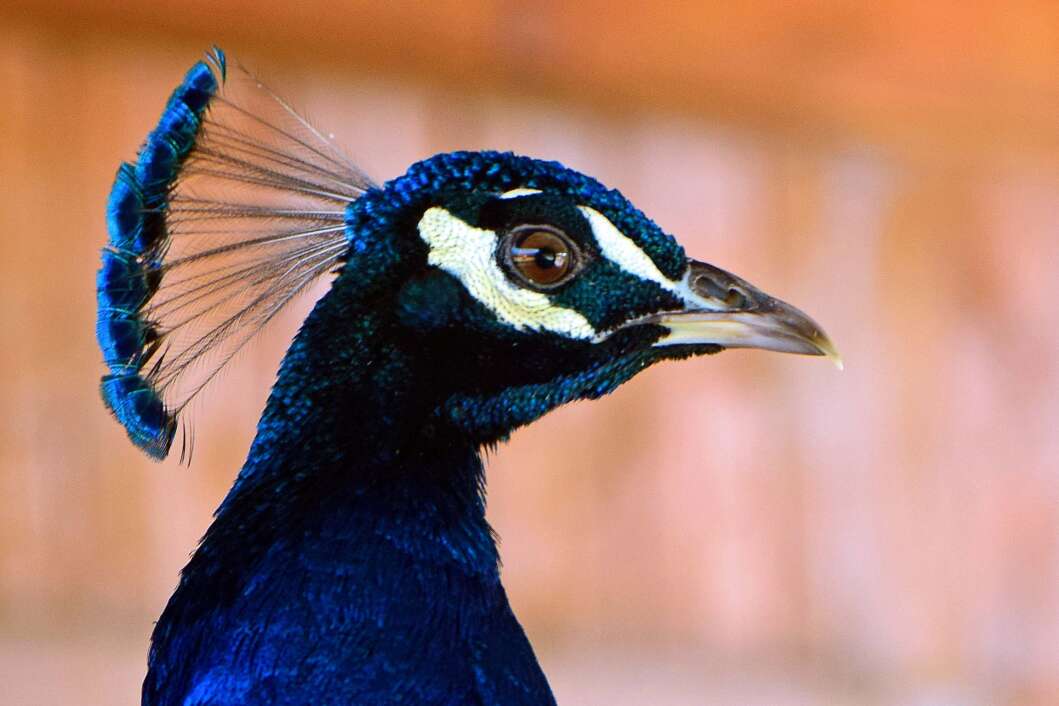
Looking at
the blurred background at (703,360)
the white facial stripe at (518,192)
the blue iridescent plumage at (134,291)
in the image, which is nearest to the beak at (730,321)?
the white facial stripe at (518,192)

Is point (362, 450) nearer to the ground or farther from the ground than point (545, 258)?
nearer to the ground

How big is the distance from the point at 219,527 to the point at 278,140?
12.0 inches

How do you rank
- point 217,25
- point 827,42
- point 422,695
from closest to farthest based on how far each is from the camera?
1. point 422,695
2. point 217,25
3. point 827,42

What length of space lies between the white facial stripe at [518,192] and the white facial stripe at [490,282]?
0.09ft

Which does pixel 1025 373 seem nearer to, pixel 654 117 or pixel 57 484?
pixel 654 117

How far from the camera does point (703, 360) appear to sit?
7.90 feet

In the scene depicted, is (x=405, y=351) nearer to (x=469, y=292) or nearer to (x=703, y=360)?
(x=469, y=292)

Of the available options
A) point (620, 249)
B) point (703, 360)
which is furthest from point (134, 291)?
point (703, 360)

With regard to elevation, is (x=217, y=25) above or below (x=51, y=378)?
above

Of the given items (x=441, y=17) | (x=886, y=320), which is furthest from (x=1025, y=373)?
(x=441, y=17)

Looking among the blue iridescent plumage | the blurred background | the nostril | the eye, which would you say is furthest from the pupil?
the blurred background

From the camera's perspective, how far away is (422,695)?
93 cm

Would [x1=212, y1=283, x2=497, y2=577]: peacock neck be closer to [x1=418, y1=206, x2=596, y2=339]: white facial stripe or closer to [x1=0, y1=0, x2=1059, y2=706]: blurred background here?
[x1=418, y1=206, x2=596, y2=339]: white facial stripe

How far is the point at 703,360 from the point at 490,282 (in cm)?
142
